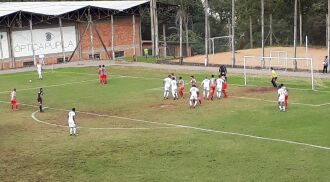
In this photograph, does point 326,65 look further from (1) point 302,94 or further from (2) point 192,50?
(2) point 192,50

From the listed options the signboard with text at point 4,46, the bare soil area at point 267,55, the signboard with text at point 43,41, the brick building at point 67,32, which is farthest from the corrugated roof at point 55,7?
the bare soil area at point 267,55

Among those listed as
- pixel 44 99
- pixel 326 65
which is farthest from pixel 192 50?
pixel 44 99

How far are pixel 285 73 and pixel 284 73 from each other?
10cm

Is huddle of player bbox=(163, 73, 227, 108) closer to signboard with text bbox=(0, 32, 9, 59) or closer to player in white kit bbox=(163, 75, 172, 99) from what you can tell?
player in white kit bbox=(163, 75, 172, 99)

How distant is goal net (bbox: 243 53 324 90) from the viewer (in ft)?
160

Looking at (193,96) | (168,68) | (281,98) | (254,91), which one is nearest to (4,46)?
(168,68)

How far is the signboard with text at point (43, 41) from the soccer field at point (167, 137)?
29346 mm

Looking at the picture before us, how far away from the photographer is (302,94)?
43219 mm

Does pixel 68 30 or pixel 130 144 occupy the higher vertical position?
pixel 68 30

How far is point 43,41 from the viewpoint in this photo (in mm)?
80312

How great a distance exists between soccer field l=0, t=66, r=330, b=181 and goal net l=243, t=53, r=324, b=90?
2.58ft

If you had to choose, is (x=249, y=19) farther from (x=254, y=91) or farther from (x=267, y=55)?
(x=254, y=91)

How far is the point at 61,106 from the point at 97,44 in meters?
43.8

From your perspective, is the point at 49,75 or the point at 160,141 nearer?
the point at 160,141
